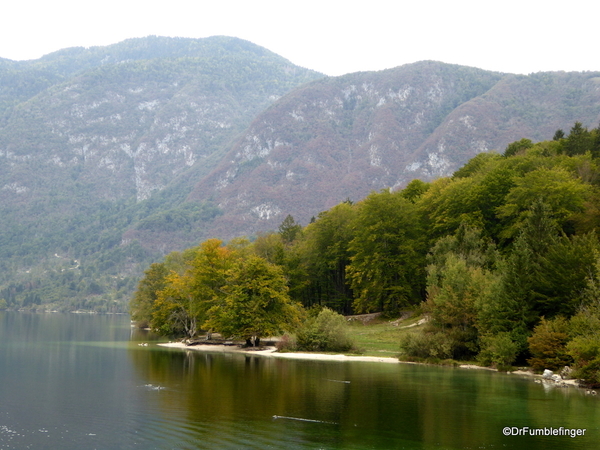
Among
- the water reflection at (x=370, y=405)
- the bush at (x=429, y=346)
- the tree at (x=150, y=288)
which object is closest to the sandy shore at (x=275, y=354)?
the bush at (x=429, y=346)

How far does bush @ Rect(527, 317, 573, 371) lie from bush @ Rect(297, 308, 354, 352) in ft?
71.8

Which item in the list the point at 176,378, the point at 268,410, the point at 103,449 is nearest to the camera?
the point at 103,449

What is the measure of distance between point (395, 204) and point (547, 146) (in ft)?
128

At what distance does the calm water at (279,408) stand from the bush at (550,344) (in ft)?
12.0

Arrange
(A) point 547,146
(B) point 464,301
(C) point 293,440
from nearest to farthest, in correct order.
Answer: (C) point 293,440, (B) point 464,301, (A) point 547,146

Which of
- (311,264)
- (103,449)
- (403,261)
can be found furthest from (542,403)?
(311,264)

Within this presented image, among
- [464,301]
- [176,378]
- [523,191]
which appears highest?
[523,191]

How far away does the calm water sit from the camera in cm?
2856

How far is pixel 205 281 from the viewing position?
87688 mm

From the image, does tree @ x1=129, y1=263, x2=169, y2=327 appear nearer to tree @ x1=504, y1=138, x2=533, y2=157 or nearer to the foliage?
the foliage

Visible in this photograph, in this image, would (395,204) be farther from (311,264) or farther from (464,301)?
(464,301)

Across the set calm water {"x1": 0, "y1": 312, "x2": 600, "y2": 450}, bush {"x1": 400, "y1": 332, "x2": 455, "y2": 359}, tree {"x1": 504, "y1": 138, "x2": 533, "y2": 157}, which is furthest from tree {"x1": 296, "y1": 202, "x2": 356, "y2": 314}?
calm water {"x1": 0, "y1": 312, "x2": 600, "y2": 450}

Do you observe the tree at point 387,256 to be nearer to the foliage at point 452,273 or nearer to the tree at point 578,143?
the foliage at point 452,273

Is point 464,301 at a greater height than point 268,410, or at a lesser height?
greater
